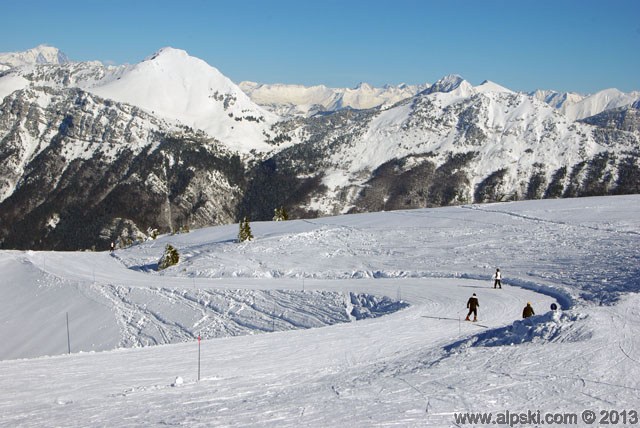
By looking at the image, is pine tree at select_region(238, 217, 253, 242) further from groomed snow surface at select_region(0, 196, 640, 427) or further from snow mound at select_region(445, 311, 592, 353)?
snow mound at select_region(445, 311, 592, 353)

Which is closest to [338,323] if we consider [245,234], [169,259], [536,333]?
[536,333]

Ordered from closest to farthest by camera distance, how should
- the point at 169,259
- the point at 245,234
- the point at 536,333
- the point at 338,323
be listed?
the point at 536,333 < the point at 338,323 < the point at 169,259 < the point at 245,234

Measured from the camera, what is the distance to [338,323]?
3338 centimetres

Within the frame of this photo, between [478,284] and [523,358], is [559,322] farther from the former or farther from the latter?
[478,284]

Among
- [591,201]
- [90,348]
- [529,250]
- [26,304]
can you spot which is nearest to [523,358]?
[90,348]

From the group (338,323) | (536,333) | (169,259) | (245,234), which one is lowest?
(338,323)

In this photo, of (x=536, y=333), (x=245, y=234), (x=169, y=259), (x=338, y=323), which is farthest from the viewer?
(x=245, y=234)

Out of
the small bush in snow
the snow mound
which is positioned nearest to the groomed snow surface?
the snow mound

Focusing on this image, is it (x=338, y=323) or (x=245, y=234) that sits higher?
(x=245, y=234)

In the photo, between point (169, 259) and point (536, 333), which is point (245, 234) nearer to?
point (169, 259)

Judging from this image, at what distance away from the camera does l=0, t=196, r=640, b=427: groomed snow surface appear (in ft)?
45.5

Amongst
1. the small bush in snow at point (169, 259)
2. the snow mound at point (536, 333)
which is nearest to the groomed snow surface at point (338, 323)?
the snow mound at point (536, 333)

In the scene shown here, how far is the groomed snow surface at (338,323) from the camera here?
546 inches

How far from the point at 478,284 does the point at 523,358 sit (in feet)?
76.6
